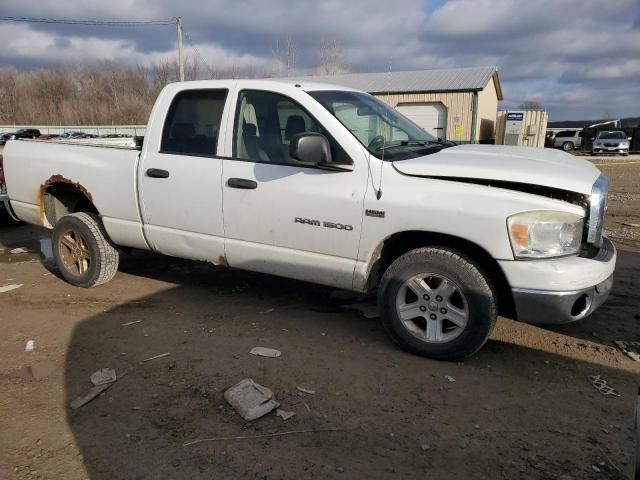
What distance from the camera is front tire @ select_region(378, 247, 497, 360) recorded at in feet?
10.8

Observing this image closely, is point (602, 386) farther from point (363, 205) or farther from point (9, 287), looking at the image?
point (9, 287)

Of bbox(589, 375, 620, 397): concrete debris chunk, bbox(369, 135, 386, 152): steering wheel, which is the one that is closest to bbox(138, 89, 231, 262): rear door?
bbox(369, 135, 386, 152): steering wheel

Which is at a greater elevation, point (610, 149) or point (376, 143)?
point (376, 143)

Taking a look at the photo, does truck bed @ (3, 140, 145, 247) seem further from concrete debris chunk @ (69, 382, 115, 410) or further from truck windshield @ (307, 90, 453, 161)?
truck windshield @ (307, 90, 453, 161)

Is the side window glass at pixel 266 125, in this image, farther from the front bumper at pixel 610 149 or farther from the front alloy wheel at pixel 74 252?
the front bumper at pixel 610 149

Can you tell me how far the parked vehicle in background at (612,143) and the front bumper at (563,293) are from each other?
107 ft

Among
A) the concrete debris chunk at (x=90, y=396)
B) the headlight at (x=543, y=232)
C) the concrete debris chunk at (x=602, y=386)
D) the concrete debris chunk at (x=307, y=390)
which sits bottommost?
the concrete debris chunk at (x=90, y=396)

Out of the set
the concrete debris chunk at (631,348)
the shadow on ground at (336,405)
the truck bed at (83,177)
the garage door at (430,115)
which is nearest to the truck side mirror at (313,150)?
the shadow on ground at (336,405)

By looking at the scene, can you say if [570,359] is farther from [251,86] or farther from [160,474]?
[251,86]

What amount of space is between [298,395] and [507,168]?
200 centimetres

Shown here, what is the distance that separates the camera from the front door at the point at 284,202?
3.62m

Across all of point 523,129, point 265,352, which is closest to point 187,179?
point 265,352

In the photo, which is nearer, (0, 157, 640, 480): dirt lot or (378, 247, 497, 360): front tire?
(0, 157, 640, 480): dirt lot

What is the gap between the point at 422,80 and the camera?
29.2m
